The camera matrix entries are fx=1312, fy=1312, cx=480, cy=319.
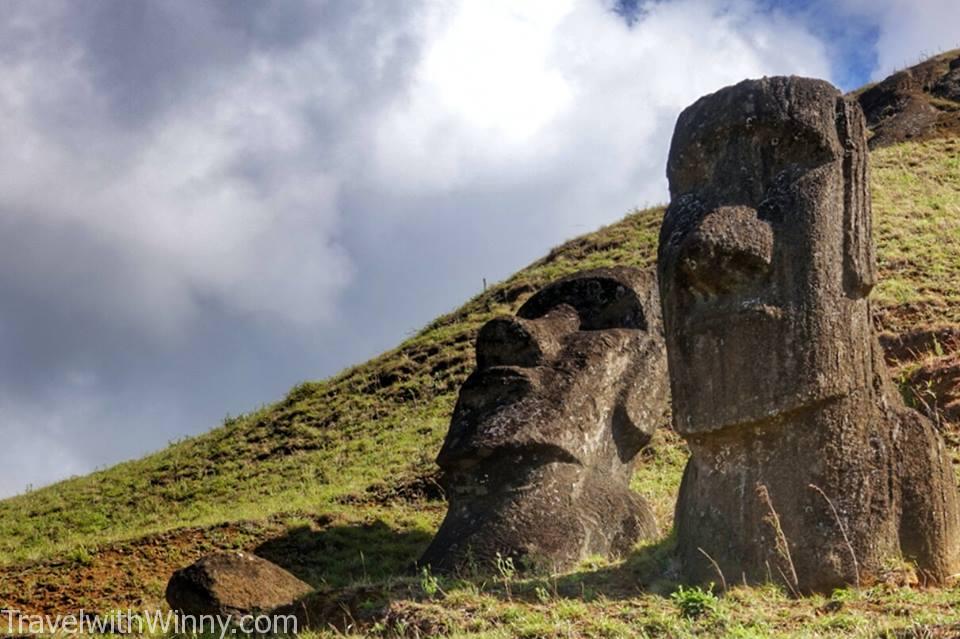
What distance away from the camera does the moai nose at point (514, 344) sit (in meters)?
10.7

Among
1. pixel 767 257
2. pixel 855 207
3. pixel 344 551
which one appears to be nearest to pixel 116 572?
pixel 344 551

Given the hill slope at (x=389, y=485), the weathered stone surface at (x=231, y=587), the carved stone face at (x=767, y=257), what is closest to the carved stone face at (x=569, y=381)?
the hill slope at (x=389, y=485)

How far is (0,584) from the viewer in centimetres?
1314

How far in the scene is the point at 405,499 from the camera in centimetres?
1567

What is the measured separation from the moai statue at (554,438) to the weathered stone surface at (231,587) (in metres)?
1.11

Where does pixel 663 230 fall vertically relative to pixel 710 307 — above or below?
above

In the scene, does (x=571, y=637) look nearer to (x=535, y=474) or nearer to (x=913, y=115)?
(x=535, y=474)

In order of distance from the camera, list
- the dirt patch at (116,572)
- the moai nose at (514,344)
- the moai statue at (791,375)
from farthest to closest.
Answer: the dirt patch at (116,572) → the moai nose at (514,344) → the moai statue at (791,375)

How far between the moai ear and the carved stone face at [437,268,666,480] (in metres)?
2.86

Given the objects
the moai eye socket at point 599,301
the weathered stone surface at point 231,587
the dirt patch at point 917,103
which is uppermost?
the dirt patch at point 917,103

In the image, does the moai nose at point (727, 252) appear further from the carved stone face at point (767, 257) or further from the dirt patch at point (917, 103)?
the dirt patch at point (917, 103)

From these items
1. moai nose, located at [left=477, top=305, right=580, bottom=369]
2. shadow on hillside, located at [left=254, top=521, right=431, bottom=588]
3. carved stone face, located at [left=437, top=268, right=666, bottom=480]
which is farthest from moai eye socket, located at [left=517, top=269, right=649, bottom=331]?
shadow on hillside, located at [left=254, top=521, right=431, bottom=588]

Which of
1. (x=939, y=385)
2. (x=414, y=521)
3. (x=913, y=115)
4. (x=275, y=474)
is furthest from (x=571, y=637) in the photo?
(x=913, y=115)

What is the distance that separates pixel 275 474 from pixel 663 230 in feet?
38.7
